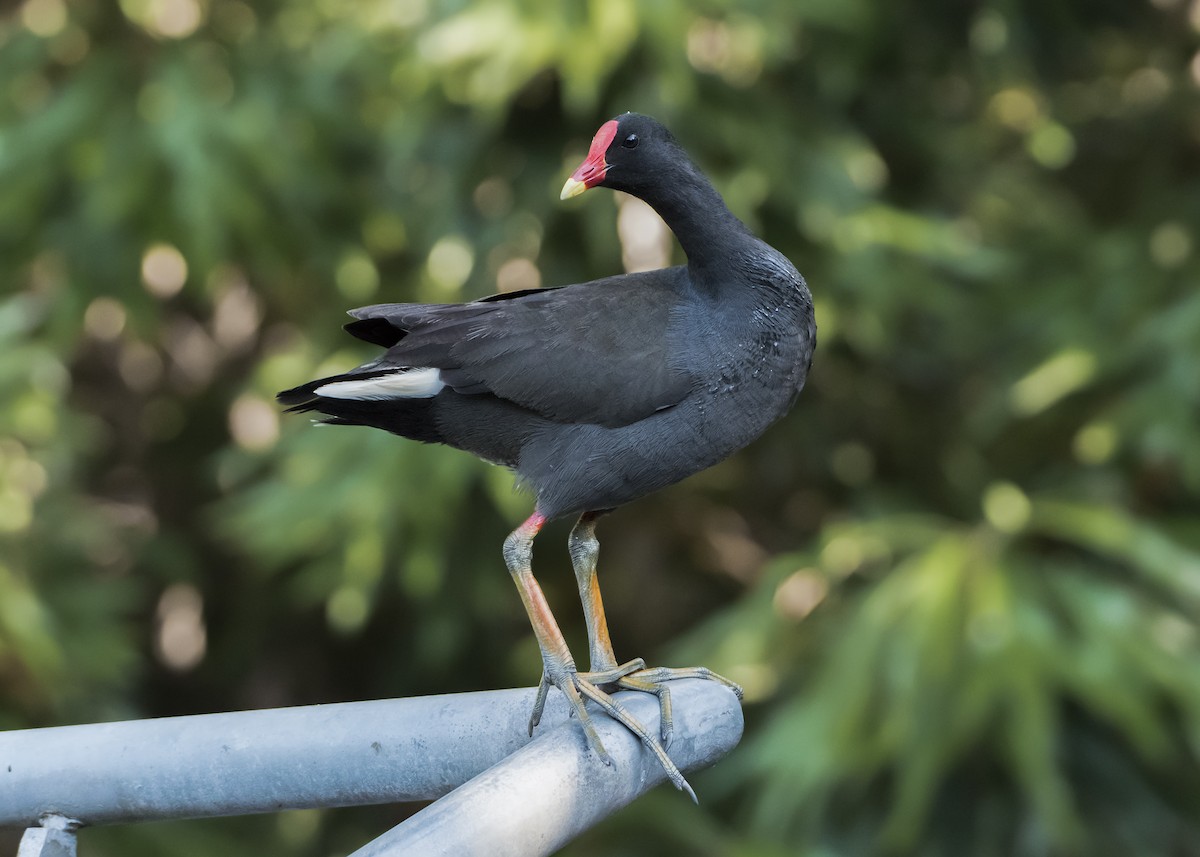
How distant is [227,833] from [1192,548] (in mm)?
3099

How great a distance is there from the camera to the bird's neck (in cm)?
194

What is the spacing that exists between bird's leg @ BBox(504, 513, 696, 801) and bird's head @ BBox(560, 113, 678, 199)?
20.1 inches

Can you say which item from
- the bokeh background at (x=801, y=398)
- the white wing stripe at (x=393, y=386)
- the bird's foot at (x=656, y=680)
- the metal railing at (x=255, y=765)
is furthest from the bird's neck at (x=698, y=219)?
the bokeh background at (x=801, y=398)

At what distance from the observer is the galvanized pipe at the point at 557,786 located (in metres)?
1.22

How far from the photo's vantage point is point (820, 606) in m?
3.72

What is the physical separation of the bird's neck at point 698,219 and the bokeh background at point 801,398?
144 cm

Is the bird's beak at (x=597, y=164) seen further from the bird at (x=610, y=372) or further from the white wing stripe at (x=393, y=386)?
the white wing stripe at (x=393, y=386)

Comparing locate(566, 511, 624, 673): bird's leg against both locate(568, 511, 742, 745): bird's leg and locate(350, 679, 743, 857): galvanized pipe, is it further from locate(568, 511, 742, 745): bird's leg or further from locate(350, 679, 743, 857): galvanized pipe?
locate(350, 679, 743, 857): galvanized pipe

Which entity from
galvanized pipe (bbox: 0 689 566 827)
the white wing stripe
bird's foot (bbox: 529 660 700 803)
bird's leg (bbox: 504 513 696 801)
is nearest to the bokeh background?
bird's foot (bbox: 529 660 700 803)

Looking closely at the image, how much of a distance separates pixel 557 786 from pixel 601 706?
1.28ft

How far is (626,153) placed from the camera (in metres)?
1.97

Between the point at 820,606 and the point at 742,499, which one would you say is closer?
the point at 820,606

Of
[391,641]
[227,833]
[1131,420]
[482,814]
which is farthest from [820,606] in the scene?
[482,814]

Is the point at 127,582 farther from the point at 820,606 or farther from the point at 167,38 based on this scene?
the point at 820,606
